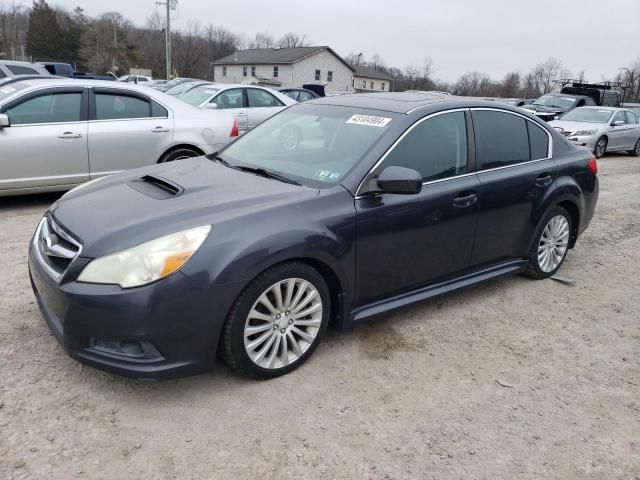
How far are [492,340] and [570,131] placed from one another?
12.3m

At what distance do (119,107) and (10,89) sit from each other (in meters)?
1.17

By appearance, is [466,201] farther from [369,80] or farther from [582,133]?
[369,80]

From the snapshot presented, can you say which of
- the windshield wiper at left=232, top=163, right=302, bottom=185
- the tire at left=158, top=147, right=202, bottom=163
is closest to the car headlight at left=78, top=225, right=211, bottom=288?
the windshield wiper at left=232, top=163, right=302, bottom=185

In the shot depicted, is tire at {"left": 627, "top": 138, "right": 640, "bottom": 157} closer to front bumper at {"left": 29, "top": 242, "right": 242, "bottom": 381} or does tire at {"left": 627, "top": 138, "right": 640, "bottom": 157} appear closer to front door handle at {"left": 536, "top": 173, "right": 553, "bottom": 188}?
front door handle at {"left": 536, "top": 173, "right": 553, "bottom": 188}

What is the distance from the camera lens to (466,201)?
3801 millimetres

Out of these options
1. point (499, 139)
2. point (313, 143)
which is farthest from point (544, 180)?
point (313, 143)

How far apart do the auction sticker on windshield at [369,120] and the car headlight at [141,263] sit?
62.6 inches

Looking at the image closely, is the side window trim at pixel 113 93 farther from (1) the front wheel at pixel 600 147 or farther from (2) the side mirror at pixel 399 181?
(1) the front wheel at pixel 600 147

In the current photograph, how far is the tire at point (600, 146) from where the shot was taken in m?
14.5

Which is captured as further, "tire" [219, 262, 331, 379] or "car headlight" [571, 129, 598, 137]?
"car headlight" [571, 129, 598, 137]

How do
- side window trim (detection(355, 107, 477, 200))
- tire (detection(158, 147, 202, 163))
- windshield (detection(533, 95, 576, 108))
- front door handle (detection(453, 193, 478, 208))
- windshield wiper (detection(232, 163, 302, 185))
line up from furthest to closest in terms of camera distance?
1. windshield (detection(533, 95, 576, 108))
2. tire (detection(158, 147, 202, 163))
3. front door handle (detection(453, 193, 478, 208))
4. windshield wiper (detection(232, 163, 302, 185))
5. side window trim (detection(355, 107, 477, 200))

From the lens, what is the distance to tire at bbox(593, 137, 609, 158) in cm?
1450

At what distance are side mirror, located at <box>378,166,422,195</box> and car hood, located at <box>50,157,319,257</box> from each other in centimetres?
41

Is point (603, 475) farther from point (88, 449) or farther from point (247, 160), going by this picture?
point (247, 160)
